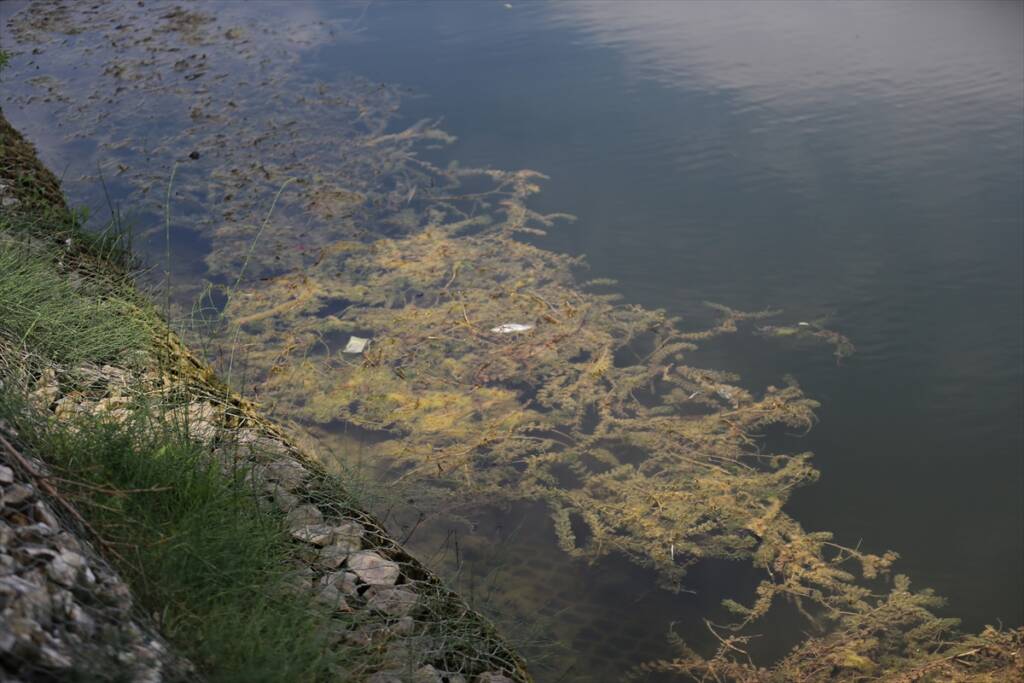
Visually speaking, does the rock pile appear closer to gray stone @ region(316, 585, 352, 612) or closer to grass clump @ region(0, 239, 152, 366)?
gray stone @ region(316, 585, 352, 612)

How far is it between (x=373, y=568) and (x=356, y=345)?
1.70 meters

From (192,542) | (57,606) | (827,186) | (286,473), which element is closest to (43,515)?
(57,606)

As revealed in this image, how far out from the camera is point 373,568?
226cm

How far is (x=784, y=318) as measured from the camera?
13.3ft

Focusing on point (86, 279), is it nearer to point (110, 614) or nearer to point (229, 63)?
point (110, 614)

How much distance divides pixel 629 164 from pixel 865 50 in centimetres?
244

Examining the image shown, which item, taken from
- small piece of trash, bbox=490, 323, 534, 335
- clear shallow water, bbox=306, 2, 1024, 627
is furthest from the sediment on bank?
clear shallow water, bbox=306, 2, 1024, 627

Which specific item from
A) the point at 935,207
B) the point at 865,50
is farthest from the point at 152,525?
the point at 865,50

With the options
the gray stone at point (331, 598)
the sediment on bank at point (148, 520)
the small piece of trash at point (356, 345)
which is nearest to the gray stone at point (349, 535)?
the sediment on bank at point (148, 520)

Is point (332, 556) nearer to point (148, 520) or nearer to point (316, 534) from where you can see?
point (316, 534)

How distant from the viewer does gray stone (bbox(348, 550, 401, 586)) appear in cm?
222

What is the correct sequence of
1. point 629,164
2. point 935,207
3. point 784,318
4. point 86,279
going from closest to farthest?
1. point 86,279
2. point 784,318
3. point 935,207
4. point 629,164

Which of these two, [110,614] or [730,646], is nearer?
[110,614]

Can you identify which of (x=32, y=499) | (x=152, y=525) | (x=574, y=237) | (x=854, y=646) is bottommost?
(x=854, y=646)
